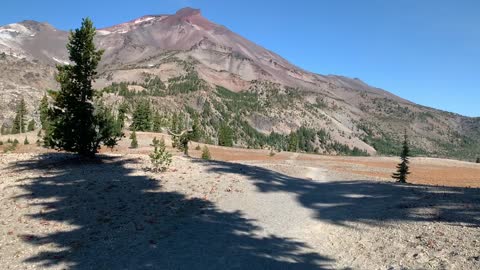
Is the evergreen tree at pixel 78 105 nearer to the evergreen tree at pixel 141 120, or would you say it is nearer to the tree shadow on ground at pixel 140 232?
the tree shadow on ground at pixel 140 232

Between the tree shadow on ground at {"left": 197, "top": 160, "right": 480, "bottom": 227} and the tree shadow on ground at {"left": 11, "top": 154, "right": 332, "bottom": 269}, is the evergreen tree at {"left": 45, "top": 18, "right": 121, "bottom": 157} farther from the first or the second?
the tree shadow on ground at {"left": 197, "top": 160, "right": 480, "bottom": 227}

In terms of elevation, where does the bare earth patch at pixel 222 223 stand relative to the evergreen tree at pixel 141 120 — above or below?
below

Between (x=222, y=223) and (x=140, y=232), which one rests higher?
(x=222, y=223)

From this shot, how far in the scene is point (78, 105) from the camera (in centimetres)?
3142

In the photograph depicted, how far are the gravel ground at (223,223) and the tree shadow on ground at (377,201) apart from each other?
0.06 m

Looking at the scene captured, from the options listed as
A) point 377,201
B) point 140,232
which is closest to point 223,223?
point 140,232

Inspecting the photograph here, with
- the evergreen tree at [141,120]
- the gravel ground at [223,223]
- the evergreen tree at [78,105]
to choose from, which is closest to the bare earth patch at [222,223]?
the gravel ground at [223,223]

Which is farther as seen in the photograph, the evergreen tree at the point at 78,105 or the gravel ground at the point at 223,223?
the evergreen tree at the point at 78,105

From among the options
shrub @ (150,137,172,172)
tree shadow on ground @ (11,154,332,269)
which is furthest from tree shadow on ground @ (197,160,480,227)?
shrub @ (150,137,172,172)

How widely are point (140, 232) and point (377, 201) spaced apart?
42.3ft

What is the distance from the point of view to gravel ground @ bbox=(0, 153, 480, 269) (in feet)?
46.7

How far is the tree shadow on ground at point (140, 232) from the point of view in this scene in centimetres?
1432

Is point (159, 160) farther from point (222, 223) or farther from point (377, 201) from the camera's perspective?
point (377, 201)

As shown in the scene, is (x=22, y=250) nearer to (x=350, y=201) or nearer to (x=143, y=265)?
(x=143, y=265)
